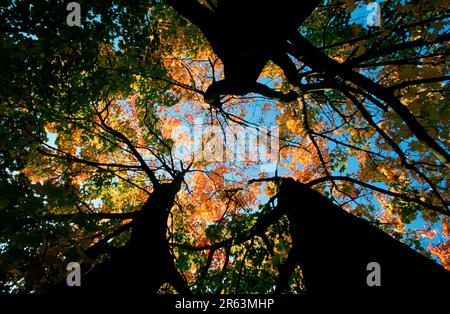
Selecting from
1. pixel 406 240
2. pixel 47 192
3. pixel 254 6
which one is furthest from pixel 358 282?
pixel 406 240

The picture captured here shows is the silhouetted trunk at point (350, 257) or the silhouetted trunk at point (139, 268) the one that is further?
the silhouetted trunk at point (139, 268)

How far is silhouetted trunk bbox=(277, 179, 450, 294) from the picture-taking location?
127 centimetres

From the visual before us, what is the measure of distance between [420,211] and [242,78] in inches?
187

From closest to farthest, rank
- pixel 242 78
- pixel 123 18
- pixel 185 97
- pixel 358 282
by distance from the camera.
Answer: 1. pixel 358 282
2. pixel 242 78
3. pixel 123 18
4. pixel 185 97

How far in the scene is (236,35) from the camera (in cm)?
243

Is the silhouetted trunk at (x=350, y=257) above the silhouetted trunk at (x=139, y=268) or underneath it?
above

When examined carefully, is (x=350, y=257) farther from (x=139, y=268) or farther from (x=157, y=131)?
(x=157, y=131)

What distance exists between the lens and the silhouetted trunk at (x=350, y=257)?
4.17 ft

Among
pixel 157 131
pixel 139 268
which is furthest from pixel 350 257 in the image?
pixel 157 131

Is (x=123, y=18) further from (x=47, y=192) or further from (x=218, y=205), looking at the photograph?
(x=218, y=205)

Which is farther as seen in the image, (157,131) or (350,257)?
(157,131)

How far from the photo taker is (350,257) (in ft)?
5.12

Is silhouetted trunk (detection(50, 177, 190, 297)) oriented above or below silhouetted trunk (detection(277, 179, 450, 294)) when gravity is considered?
below

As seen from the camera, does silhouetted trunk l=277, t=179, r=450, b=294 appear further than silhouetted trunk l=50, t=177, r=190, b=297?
No
